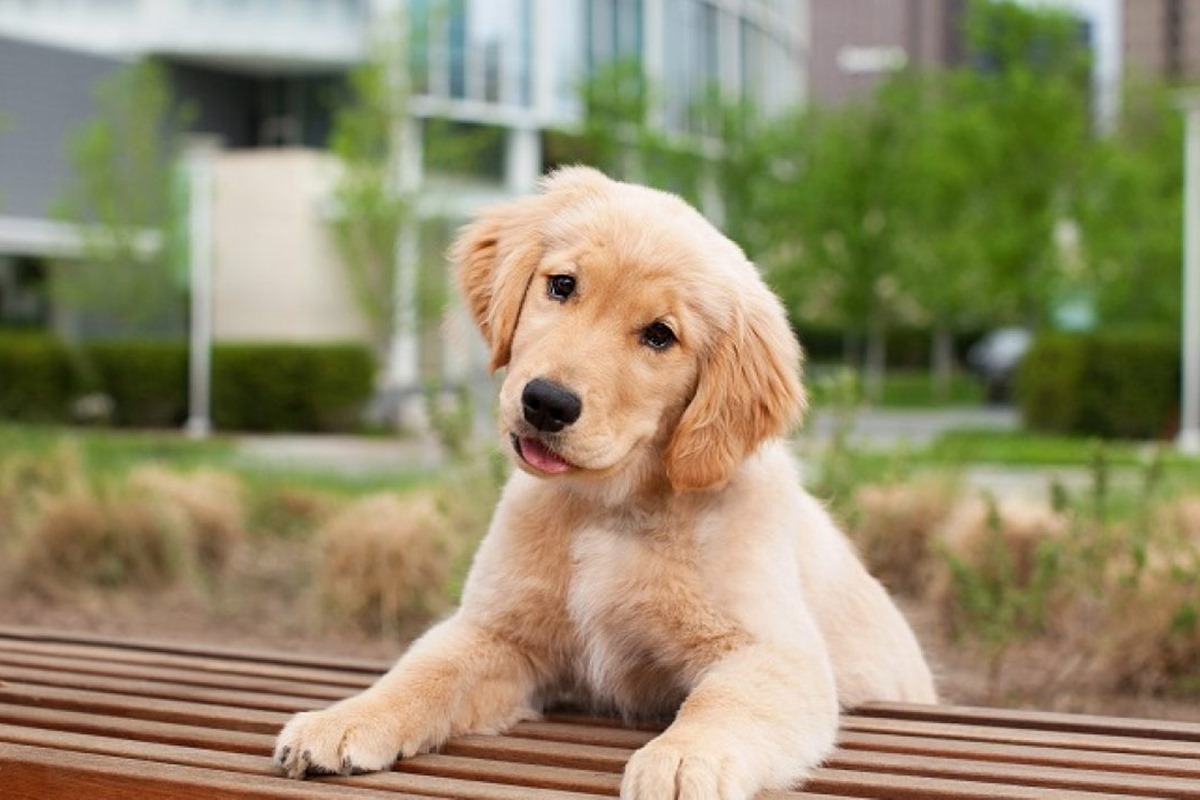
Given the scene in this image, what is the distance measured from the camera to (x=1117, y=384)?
20688 millimetres

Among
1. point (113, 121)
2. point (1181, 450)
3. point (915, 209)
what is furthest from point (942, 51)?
point (1181, 450)

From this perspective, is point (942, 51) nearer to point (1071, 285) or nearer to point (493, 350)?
point (1071, 285)

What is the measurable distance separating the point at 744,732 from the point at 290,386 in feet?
72.8

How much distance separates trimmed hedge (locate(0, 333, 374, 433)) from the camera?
950 inches

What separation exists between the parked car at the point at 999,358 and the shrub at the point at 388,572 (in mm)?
21139

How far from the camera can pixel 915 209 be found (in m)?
28.5

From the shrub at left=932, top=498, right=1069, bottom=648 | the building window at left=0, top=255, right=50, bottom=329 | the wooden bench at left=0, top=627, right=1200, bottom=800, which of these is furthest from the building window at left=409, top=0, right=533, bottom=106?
the wooden bench at left=0, top=627, right=1200, bottom=800

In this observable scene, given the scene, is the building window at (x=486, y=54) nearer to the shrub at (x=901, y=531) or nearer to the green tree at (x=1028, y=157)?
the green tree at (x=1028, y=157)

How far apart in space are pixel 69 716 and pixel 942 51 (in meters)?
69.1

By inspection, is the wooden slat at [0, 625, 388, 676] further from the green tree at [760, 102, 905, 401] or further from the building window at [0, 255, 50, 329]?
the building window at [0, 255, 50, 329]

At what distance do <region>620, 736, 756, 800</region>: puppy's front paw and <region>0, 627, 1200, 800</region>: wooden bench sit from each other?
0.35ft

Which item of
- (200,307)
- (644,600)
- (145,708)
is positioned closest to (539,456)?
(644,600)

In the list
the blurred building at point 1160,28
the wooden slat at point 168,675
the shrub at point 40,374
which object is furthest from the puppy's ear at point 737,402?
the blurred building at point 1160,28

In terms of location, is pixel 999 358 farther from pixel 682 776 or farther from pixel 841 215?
pixel 682 776
